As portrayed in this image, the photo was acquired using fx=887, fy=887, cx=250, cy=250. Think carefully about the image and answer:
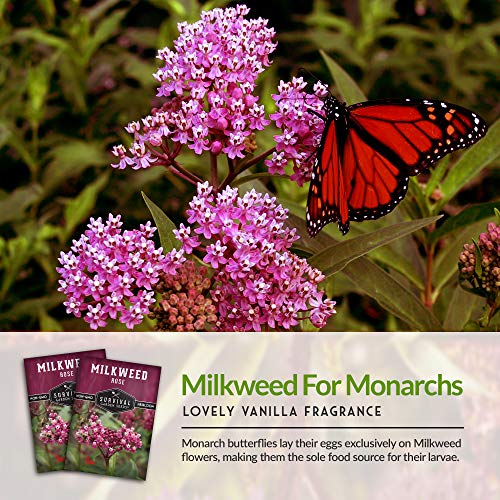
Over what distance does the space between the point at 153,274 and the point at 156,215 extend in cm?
12

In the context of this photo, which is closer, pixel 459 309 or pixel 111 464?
pixel 111 464

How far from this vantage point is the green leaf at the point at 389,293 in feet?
3.73

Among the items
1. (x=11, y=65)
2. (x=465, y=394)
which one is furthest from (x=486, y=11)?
(x=465, y=394)

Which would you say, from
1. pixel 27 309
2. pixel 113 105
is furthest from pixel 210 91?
pixel 113 105

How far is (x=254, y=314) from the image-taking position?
94cm

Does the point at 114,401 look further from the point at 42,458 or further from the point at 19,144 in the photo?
the point at 19,144

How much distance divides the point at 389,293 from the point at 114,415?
0.43 meters

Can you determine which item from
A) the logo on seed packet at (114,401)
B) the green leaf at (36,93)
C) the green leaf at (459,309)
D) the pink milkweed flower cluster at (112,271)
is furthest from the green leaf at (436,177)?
the green leaf at (36,93)

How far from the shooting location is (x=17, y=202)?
2.39 meters

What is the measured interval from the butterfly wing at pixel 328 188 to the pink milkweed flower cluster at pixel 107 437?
0.32m

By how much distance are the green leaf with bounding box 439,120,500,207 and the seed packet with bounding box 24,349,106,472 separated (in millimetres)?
743

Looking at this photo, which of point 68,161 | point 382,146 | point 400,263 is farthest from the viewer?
point 68,161

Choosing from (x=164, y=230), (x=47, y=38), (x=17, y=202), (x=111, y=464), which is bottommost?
(x=111, y=464)

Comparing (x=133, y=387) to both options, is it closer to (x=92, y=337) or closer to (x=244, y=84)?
(x=92, y=337)
